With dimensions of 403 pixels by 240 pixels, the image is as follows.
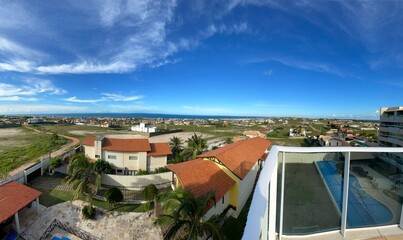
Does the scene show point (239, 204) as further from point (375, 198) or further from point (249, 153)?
point (375, 198)

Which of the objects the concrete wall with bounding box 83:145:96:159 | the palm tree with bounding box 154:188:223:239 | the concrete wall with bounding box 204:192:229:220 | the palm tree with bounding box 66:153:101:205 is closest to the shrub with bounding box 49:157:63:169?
the concrete wall with bounding box 83:145:96:159

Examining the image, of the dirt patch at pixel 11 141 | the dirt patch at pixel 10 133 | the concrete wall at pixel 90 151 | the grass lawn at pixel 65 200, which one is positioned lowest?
the grass lawn at pixel 65 200

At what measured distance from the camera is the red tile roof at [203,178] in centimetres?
1468

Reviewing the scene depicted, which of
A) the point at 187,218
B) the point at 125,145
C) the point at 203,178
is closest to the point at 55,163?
the point at 125,145

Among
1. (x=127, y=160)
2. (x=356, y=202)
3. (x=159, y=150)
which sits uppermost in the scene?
(x=356, y=202)

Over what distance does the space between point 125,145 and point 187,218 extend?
718 inches

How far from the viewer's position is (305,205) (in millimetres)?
4293

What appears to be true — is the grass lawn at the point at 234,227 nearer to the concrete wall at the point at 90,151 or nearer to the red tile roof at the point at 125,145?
the red tile roof at the point at 125,145

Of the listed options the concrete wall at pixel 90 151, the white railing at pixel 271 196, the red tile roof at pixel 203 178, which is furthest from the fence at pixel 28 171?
the white railing at pixel 271 196

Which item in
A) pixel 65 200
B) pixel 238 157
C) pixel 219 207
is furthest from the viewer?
pixel 238 157

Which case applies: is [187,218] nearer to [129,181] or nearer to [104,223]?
[104,223]

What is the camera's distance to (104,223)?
15023 mm

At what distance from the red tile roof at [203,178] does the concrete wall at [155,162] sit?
28.9 feet

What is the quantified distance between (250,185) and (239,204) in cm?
382
